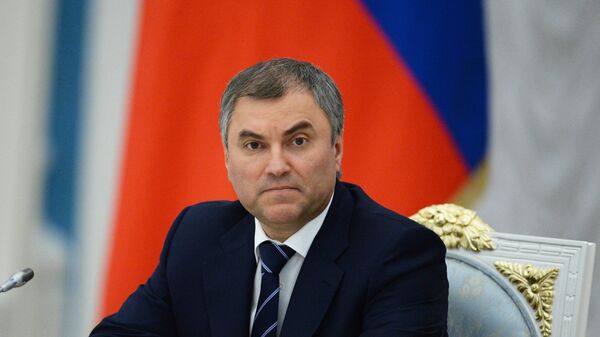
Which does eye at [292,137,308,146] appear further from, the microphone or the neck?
the microphone

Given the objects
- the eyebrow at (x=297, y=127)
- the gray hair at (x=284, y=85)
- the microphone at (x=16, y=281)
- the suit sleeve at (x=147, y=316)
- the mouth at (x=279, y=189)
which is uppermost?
the gray hair at (x=284, y=85)

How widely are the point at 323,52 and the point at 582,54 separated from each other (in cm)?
99

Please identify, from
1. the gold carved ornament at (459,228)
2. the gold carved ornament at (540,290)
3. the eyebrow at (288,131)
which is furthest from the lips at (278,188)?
the gold carved ornament at (540,290)

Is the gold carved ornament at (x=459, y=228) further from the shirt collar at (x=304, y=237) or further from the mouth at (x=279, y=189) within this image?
the mouth at (x=279, y=189)

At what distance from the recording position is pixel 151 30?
323 cm

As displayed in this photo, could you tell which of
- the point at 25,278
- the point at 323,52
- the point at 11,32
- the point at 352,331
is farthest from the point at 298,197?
the point at 11,32

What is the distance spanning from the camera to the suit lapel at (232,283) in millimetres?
1873

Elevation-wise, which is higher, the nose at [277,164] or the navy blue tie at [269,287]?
→ the nose at [277,164]

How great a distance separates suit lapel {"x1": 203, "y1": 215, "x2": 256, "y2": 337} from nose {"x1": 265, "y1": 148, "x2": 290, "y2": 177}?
12.3 inches

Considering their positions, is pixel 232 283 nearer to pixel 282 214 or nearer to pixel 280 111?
Result: pixel 282 214

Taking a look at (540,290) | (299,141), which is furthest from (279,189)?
(540,290)

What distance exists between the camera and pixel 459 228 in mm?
2217

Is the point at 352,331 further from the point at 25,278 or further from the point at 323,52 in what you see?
the point at 323,52

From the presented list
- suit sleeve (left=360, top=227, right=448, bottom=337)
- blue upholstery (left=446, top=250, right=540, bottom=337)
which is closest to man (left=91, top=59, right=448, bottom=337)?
suit sleeve (left=360, top=227, right=448, bottom=337)
